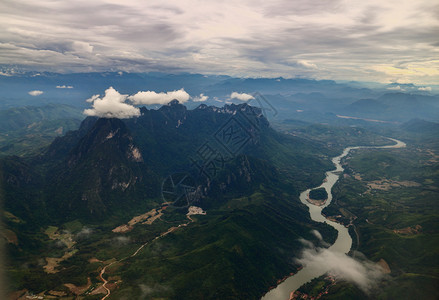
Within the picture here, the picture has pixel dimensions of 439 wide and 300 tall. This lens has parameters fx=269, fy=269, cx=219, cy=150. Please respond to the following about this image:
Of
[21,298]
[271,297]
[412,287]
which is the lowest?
[271,297]

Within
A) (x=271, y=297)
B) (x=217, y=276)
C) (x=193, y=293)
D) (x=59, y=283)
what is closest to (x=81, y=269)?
(x=59, y=283)

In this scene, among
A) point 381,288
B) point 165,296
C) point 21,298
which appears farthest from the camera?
point 381,288

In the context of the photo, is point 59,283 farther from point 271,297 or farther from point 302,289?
point 302,289

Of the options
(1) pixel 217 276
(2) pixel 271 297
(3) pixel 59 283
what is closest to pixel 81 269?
(3) pixel 59 283

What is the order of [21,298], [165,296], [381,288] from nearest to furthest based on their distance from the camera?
[21,298] → [165,296] → [381,288]

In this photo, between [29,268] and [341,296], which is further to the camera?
[29,268]

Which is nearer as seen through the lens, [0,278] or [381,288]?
[0,278]

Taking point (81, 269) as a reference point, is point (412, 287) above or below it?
above

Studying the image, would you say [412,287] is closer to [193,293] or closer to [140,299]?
[193,293]

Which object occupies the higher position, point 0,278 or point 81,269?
point 0,278
